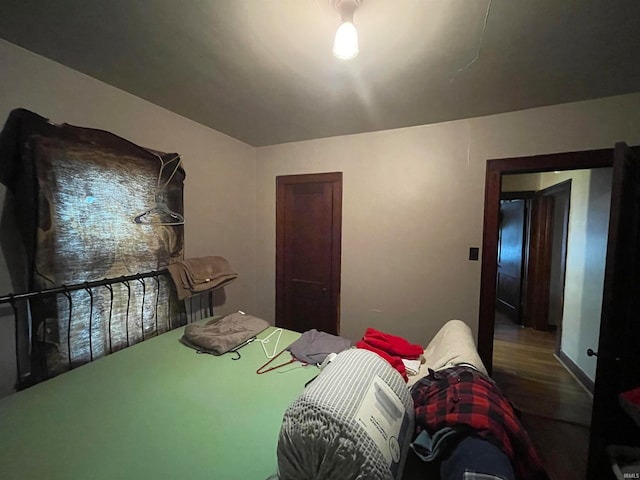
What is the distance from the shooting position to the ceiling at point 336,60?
41.3 inches

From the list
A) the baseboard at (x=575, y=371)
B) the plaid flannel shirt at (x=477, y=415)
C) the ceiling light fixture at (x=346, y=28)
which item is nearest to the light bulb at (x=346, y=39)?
the ceiling light fixture at (x=346, y=28)

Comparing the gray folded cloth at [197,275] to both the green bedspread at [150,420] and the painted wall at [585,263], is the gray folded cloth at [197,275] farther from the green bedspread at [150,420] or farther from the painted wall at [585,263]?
the painted wall at [585,263]

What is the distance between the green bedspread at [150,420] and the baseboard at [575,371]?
282cm

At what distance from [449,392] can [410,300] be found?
1505 millimetres

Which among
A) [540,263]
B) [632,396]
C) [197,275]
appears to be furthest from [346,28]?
[540,263]

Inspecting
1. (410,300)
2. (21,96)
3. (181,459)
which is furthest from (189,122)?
(410,300)

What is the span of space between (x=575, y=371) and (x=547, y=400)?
2.34ft

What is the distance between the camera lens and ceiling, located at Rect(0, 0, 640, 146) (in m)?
1.05

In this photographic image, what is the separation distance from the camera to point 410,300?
91.2 inches

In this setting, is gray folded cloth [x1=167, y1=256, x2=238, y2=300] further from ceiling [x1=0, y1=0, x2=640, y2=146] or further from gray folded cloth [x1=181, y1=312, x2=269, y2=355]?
ceiling [x1=0, y1=0, x2=640, y2=146]

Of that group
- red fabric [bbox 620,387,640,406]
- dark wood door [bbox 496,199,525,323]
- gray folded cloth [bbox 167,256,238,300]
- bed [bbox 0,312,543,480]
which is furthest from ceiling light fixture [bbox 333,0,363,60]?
dark wood door [bbox 496,199,525,323]

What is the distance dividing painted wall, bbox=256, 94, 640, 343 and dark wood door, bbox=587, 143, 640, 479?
1.84 feet

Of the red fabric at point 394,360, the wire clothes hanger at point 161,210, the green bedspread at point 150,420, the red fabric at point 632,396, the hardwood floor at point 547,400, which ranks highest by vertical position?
Result: the wire clothes hanger at point 161,210

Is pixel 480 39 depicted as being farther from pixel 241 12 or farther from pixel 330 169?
pixel 330 169
